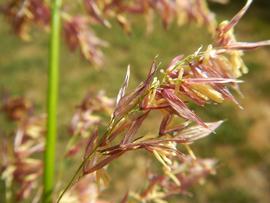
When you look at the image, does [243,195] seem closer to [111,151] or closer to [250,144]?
[250,144]

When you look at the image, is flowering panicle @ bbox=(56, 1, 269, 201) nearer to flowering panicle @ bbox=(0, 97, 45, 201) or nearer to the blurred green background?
flowering panicle @ bbox=(0, 97, 45, 201)

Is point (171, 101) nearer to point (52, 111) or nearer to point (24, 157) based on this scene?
point (52, 111)

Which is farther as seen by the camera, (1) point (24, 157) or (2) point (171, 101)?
(1) point (24, 157)

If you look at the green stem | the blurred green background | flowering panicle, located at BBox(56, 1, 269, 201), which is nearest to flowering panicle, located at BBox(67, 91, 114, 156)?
the green stem

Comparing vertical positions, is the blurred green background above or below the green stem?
below

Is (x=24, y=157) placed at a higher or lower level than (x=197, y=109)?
higher

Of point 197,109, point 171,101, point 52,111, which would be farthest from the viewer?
point 197,109

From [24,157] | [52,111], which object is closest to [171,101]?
[52,111]

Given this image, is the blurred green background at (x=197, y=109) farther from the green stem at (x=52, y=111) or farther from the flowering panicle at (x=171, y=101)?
the flowering panicle at (x=171, y=101)

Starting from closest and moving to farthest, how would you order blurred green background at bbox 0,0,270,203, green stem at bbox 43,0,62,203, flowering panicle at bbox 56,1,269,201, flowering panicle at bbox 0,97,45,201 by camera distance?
1. flowering panicle at bbox 56,1,269,201
2. green stem at bbox 43,0,62,203
3. flowering panicle at bbox 0,97,45,201
4. blurred green background at bbox 0,0,270,203
